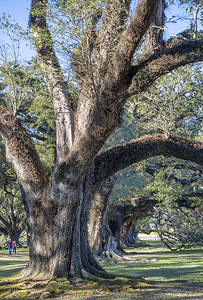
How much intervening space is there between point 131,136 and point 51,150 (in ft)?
25.2

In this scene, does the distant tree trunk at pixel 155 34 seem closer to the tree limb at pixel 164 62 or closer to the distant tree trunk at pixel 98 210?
the tree limb at pixel 164 62

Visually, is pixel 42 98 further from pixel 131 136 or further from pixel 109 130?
pixel 131 136

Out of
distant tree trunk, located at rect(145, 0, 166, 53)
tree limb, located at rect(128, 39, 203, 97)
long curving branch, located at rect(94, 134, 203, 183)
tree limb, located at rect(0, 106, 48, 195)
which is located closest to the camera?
tree limb, located at rect(128, 39, 203, 97)

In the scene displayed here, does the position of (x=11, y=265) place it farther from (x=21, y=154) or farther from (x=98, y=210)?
(x=21, y=154)

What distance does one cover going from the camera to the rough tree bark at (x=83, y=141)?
25.2 ft

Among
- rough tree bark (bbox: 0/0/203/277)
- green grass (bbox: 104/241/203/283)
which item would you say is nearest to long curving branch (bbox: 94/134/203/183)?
rough tree bark (bbox: 0/0/203/277)

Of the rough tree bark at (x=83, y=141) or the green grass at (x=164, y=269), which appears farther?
the green grass at (x=164, y=269)

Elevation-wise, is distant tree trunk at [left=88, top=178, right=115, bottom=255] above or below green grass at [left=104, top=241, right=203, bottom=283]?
above

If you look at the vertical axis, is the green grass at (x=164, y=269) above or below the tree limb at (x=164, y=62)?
below

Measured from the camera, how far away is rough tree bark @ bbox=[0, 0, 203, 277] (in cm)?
769

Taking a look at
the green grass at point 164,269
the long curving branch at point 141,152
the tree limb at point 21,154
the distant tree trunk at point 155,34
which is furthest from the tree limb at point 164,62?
the green grass at point 164,269

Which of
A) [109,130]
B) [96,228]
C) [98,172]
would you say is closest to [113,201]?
[96,228]

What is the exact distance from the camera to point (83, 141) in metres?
8.36

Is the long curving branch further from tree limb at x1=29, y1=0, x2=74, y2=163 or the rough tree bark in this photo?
tree limb at x1=29, y1=0, x2=74, y2=163
